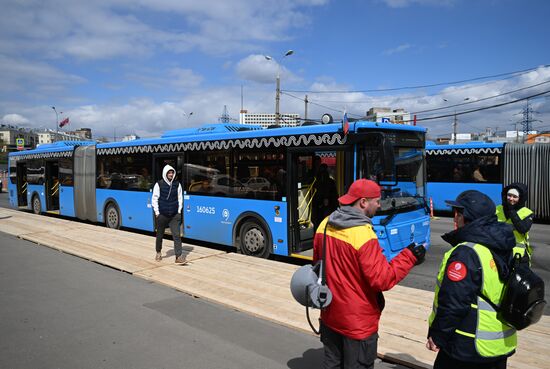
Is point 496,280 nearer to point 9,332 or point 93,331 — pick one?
point 93,331

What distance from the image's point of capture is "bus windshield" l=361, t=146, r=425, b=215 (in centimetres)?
700

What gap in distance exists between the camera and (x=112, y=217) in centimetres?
1325

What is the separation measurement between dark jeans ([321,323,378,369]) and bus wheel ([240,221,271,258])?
5648 millimetres

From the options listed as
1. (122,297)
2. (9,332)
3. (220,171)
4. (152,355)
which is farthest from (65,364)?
(220,171)

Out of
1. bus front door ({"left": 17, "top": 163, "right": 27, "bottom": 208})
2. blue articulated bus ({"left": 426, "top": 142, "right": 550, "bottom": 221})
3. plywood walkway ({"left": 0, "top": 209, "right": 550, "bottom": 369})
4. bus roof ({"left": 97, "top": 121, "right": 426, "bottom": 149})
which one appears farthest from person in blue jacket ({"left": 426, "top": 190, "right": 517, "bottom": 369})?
bus front door ({"left": 17, "top": 163, "right": 27, "bottom": 208})

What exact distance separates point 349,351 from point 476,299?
2.88ft

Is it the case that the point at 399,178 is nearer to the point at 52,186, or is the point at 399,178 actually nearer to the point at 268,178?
the point at 268,178

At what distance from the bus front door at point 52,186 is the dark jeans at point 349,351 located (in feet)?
55.7

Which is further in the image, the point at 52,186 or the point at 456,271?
the point at 52,186

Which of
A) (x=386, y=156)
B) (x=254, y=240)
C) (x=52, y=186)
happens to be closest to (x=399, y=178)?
(x=386, y=156)

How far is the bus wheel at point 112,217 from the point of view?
42.5 ft

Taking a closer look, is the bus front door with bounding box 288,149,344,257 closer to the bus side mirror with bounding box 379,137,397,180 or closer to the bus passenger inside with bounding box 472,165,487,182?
the bus side mirror with bounding box 379,137,397,180

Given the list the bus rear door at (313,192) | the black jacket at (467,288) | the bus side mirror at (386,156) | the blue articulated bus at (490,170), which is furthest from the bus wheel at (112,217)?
the blue articulated bus at (490,170)

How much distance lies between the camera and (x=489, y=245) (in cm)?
246
